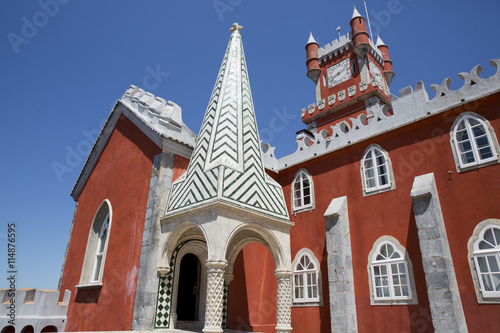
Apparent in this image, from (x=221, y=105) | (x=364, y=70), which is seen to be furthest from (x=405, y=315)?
(x=364, y=70)

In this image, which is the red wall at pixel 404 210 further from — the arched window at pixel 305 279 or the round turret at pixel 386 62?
the round turret at pixel 386 62

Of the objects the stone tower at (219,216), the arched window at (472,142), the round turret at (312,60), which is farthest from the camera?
the round turret at (312,60)

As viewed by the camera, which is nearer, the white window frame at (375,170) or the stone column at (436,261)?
the stone column at (436,261)

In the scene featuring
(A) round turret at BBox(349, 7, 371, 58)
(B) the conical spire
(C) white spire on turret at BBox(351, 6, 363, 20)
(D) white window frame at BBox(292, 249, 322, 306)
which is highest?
(C) white spire on turret at BBox(351, 6, 363, 20)

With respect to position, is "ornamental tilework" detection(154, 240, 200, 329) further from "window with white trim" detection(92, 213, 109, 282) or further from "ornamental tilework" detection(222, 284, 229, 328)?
"window with white trim" detection(92, 213, 109, 282)

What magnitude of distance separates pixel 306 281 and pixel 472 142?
6.95m

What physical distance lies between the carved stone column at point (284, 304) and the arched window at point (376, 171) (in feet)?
14.3

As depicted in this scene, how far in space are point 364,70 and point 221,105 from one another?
39.7ft

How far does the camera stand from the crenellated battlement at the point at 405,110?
979 cm

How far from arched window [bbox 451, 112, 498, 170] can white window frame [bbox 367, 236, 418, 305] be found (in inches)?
117

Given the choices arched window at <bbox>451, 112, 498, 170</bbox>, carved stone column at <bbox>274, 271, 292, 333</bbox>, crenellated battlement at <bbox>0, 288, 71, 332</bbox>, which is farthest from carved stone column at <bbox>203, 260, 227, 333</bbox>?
arched window at <bbox>451, 112, 498, 170</bbox>

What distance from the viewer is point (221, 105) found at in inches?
442

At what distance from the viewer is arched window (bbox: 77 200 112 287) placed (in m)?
12.0

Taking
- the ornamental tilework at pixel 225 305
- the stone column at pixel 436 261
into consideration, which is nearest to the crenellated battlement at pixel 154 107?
the ornamental tilework at pixel 225 305
